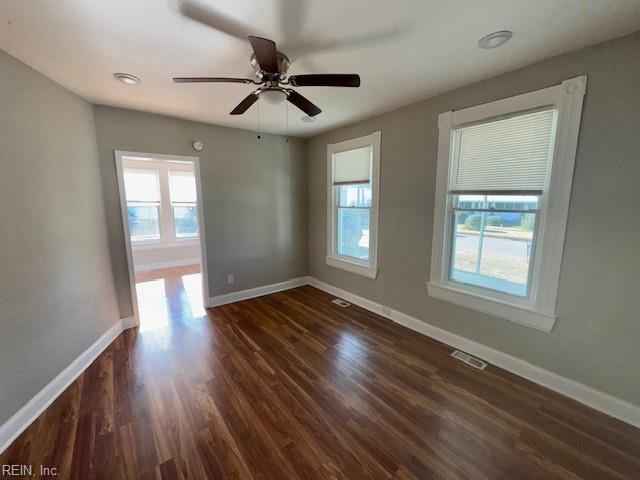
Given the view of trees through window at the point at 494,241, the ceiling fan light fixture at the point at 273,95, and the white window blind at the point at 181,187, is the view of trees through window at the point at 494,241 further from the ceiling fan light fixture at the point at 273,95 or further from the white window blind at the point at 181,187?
the white window blind at the point at 181,187

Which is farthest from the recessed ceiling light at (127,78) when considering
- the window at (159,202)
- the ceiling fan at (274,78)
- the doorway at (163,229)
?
the window at (159,202)

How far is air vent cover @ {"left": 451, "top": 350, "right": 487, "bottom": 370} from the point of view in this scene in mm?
2289

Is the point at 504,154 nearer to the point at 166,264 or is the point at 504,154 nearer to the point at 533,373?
the point at 533,373

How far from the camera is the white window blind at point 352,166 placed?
3.38m

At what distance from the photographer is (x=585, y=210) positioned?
1794mm

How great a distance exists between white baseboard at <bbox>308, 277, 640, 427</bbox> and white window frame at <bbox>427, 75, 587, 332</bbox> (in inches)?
14.5

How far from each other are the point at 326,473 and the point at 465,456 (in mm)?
835

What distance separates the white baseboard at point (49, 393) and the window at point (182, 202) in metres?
3.80

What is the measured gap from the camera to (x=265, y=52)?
1333mm

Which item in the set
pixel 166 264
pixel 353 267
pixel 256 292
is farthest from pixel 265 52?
pixel 166 264

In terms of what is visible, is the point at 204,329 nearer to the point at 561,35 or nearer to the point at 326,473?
the point at 326,473

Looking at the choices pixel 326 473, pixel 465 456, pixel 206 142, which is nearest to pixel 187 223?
pixel 206 142

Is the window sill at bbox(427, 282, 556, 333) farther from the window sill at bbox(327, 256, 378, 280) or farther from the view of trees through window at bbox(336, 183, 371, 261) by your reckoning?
the view of trees through window at bbox(336, 183, 371, 261)

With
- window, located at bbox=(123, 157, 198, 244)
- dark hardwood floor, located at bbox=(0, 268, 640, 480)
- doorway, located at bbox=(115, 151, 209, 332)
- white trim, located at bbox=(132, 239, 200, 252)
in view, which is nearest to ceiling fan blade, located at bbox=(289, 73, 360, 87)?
dark hardwood floor, located at bbox=(0, 268, 640, 480)
